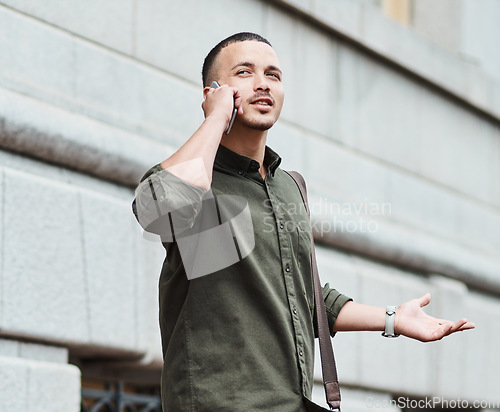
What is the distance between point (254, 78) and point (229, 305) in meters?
0.79

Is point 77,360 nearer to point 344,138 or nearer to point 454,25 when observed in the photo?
point 344,138

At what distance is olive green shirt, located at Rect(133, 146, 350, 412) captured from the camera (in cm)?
286

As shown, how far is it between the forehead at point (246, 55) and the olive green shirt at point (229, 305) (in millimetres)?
319

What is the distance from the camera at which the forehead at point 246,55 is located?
3258 mm

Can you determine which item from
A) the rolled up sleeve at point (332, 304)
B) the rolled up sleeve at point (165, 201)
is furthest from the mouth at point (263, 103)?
the rolled up sleeve at point (332, 304)

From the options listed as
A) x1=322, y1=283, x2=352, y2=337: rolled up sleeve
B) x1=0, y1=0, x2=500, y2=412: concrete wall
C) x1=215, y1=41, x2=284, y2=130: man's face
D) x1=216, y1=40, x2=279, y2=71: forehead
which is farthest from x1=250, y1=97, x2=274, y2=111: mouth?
x1=0, y1=0, x2=500, y2=412: concrete wall

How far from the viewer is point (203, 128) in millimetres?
2951

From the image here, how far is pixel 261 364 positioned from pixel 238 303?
0.20 m

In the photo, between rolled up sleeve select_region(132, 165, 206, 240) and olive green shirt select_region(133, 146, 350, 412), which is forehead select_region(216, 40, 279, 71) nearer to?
olive green shirt select_region(133, 146, 350, 412)

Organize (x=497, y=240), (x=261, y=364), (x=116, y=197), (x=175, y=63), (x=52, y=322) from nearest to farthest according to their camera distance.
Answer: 1. (x=261, y=364)
2. (x=52, y=322)
3. (x=116, y=197)
4. (x=175, y=63)
5. (x=497, y=240)

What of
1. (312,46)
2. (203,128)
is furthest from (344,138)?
(203,128)

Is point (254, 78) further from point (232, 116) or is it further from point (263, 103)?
point (232, 116)

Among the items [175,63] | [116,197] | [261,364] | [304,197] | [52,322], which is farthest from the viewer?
[175,63]

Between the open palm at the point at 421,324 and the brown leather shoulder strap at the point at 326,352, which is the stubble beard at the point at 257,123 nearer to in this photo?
the brown leather shoulder strap at the point at 326,352
